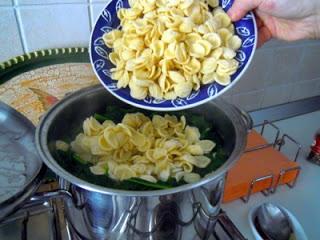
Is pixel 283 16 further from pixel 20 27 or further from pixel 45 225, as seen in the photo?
pixel 45 225

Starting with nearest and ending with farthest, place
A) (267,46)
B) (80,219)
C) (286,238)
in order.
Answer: (80,219) → (286,238) → (267,46)

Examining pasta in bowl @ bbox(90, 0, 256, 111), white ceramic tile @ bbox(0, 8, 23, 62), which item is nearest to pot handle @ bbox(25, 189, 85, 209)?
Answer: pasta in bowl @ bbox(90, 0, 256, 111)

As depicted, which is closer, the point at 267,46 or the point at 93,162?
the point at 93,162

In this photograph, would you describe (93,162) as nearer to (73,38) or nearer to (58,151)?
(58,151)

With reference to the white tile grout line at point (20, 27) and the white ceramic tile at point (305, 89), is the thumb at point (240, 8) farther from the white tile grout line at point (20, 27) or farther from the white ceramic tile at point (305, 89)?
the white ceramic tile at point (305, 89)

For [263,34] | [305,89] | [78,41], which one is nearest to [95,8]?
[78,41]

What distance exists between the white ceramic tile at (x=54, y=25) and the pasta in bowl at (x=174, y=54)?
0.14 m

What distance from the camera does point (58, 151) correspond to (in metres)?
0.54

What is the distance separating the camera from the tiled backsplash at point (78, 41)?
598 millimetres

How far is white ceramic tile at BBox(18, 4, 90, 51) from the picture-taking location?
0.60 m

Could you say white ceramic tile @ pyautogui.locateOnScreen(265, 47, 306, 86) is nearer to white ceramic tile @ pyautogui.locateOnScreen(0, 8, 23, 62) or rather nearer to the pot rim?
the pot rim

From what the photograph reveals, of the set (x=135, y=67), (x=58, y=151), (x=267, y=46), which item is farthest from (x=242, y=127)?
(x=267, y=46)

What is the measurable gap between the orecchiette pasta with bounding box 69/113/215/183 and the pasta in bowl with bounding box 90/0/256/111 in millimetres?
89

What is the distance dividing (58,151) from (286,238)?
1.47 feet
